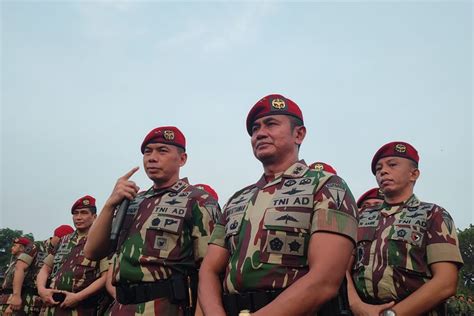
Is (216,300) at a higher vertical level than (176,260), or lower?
lower

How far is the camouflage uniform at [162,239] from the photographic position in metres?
3.87

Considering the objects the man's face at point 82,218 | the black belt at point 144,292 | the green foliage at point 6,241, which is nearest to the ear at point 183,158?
the black belt at point 144,292

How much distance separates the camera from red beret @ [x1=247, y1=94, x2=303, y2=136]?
3.33 m

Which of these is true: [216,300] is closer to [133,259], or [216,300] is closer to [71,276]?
[133,259]

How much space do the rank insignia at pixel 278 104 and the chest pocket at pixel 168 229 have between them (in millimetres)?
1339

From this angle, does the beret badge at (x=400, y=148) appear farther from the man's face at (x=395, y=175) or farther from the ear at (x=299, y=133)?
the ear at (x=299, y=133)

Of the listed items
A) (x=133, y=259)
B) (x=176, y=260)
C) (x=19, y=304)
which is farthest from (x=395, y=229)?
(x=19, y=304)

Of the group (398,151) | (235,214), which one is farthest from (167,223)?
(398,151)

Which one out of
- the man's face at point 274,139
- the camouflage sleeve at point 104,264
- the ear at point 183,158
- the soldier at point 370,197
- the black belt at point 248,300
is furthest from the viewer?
the soldier at point 370,197

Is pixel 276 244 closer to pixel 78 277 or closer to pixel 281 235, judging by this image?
pixel 281 235

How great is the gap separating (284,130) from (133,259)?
167 cm

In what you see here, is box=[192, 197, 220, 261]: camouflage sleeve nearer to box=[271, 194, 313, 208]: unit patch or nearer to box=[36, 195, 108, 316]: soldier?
box=[271, 194, 313, 208]: unit patch

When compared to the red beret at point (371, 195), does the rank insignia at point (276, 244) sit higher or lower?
lower

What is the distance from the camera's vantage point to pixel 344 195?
2.91 metres
